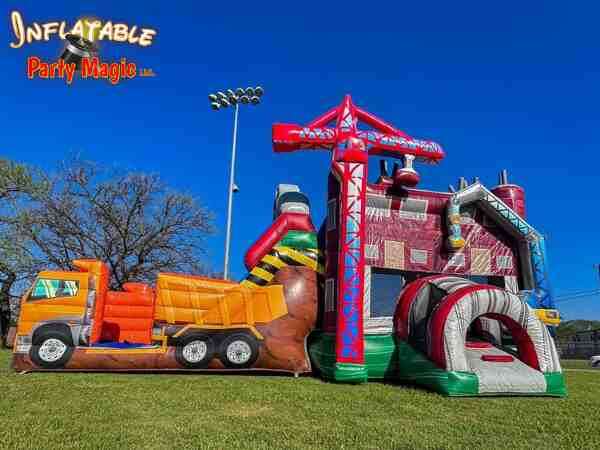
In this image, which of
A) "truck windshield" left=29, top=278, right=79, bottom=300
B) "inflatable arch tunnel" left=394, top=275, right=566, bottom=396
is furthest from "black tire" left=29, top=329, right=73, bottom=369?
"inflatable arch tunnel" left=394, top=275, right=566, bottom=396

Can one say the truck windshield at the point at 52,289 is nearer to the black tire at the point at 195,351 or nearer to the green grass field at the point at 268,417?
the green grass field at the point at 268,417

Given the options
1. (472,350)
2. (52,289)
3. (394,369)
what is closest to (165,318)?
(52,289)

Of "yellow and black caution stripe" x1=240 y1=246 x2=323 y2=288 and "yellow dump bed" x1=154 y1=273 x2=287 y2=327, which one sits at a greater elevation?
"yellow and black caution stripe" x1=240 y1=246 x2=323 y2=288

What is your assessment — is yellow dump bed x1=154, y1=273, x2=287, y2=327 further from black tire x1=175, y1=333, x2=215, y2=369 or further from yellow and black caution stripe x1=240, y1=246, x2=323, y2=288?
black tire x1=175, y1=333, x2=215, y2=369

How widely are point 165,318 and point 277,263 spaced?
2.40 m

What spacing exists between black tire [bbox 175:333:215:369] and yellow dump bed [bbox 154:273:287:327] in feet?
0.97

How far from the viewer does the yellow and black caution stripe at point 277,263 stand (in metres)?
8.59

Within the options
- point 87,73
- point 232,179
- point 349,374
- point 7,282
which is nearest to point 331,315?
point 349,374

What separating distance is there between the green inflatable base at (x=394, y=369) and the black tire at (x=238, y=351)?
1196 mm

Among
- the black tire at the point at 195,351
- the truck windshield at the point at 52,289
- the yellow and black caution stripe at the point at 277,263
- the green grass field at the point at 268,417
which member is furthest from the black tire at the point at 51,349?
the yellow and black caution stripe at the point at 277,263

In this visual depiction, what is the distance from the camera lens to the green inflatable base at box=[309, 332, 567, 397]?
6.39 m

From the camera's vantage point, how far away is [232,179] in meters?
15.5

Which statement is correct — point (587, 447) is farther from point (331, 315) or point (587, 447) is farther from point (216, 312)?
point (216, 312)

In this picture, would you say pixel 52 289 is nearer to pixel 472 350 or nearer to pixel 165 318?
pixel 165 318
